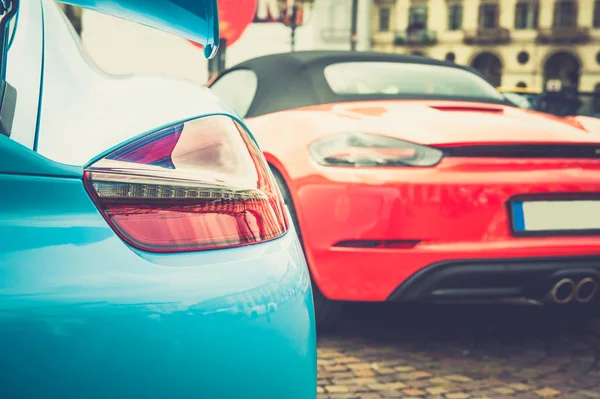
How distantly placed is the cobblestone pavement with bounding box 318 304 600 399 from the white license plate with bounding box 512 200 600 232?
1.86 ft

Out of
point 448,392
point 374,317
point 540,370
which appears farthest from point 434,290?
point 374,317

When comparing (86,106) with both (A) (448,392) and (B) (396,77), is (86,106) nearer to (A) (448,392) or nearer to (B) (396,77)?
(A) (448,392)

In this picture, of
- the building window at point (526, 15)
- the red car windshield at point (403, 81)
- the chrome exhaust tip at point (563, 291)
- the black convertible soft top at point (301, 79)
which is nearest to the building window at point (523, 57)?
the building window at point (526, 15)

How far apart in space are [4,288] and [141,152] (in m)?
0.32

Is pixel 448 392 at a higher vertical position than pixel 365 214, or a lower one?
lower

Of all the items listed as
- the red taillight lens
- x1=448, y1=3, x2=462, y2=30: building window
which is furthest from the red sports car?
x1=448, y1=3, x2=462, y2=30: building window

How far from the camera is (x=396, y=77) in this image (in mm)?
3924

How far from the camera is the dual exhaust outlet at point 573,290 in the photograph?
2.98 meters

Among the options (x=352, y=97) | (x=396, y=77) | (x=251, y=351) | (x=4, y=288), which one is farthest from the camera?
(x=396, y=77)

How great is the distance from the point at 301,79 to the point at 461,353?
146 centimetres

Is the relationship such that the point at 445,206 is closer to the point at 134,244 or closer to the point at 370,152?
the point at 370,152

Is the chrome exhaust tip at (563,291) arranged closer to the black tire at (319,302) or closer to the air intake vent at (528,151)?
the air intake vent at (528,151)

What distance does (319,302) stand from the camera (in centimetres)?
325

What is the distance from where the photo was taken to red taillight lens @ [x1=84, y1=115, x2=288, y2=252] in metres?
1.19
